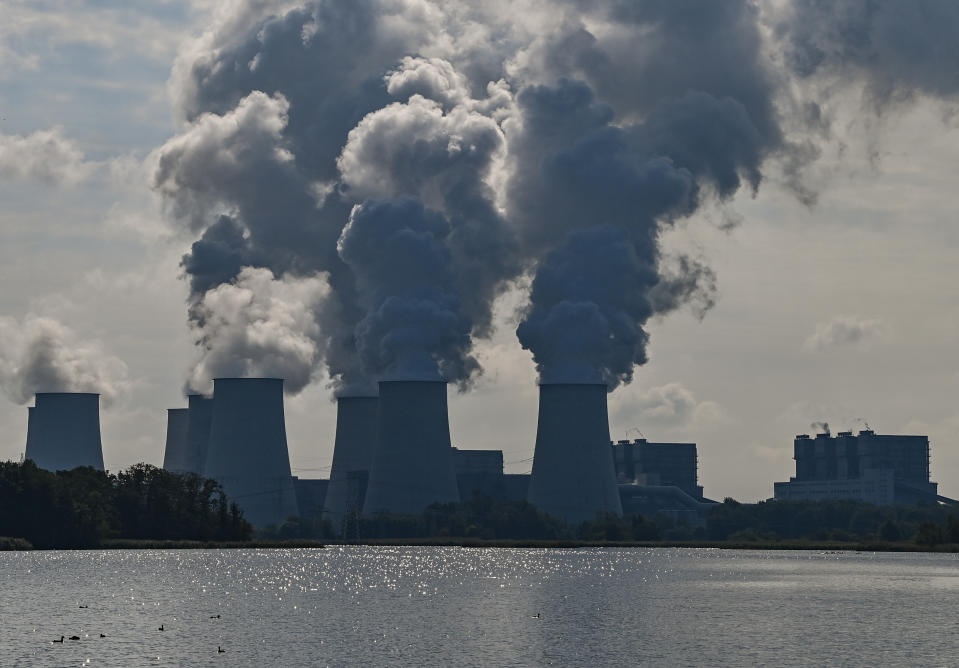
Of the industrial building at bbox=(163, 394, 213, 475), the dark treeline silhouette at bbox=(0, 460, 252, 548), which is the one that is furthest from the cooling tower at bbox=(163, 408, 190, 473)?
the dark treeline silhouette at bbox=(0, 460, 252, 548)

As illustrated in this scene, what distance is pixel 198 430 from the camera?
135750mm

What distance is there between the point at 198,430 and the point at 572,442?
1599 inches

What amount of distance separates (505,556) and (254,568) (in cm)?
2796

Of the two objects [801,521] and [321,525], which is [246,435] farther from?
[801,521]

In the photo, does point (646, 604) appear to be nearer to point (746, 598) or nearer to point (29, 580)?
point (746, 598)

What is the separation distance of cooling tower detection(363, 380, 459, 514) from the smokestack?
663 inches

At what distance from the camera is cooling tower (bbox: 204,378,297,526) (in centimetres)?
11238

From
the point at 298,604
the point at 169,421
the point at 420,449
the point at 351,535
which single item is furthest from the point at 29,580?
the point at 169,421

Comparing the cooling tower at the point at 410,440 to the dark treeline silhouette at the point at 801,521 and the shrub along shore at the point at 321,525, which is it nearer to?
the shrub along shore at the point at 321,525

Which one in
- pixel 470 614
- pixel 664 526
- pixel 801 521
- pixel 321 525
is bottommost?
pixel 470 614

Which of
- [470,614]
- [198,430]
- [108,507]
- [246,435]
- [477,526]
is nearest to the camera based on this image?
[470,614]

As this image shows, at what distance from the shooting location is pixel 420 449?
353ft

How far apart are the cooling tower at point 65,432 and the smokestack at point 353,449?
60.6ft

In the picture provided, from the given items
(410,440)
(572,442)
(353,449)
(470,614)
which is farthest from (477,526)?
(470,614)
